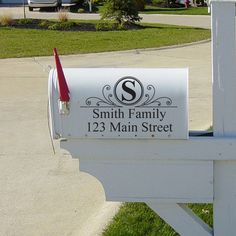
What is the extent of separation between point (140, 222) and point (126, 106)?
1.35 metres

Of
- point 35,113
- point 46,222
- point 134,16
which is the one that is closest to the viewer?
point 46,222

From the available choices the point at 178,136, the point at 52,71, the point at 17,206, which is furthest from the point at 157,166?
the point at 17,206

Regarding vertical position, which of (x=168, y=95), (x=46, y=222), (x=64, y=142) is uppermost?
(x=168, y=95)

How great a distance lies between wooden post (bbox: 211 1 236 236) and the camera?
9.93 ft

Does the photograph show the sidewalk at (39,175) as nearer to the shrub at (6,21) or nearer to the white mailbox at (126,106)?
the white mailbox at (126,106)

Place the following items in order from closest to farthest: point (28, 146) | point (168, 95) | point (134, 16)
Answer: point (168, 95) → point (28, 146) → point (134, 16)

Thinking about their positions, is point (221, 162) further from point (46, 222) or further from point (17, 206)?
point (17, 206)

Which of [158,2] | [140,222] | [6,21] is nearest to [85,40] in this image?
[6,21]

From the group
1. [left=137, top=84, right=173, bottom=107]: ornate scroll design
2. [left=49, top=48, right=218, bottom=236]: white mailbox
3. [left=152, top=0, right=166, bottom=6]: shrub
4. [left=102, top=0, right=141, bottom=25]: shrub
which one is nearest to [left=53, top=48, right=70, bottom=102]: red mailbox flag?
[left=49, top=48, right=218, bottom=236]: white mailbox

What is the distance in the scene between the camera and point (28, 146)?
20.7ft

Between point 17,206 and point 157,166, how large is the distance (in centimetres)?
180

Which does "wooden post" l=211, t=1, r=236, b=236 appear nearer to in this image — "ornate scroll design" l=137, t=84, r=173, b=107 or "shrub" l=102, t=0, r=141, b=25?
"ornate scroll design" l=137, t=84, r=173, b=107

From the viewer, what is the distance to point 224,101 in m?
3.09

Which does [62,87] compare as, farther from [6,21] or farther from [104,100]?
[6,21]
